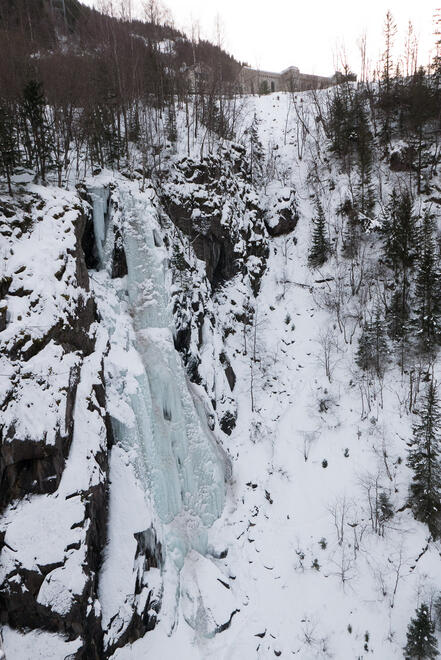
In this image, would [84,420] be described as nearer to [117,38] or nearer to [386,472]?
[386,472]

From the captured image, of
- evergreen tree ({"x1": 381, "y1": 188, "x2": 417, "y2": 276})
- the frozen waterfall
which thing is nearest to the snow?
the frozen waterfall

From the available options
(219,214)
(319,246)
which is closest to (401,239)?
(319,246)

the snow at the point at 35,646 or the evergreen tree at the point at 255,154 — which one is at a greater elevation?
the evergreen tree at the point at 255,154

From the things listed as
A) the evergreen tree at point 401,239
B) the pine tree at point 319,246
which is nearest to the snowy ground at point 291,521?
the pine tree at point 319,246

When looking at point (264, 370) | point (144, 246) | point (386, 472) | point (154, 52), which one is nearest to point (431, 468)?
point (386, 472)

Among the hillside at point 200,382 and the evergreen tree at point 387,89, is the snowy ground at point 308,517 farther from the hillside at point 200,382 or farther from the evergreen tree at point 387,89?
the evergreen tree at point 387,89

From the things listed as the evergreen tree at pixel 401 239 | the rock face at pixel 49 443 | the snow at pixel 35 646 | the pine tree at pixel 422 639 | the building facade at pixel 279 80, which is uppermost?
the building facade at pixel 279 80
